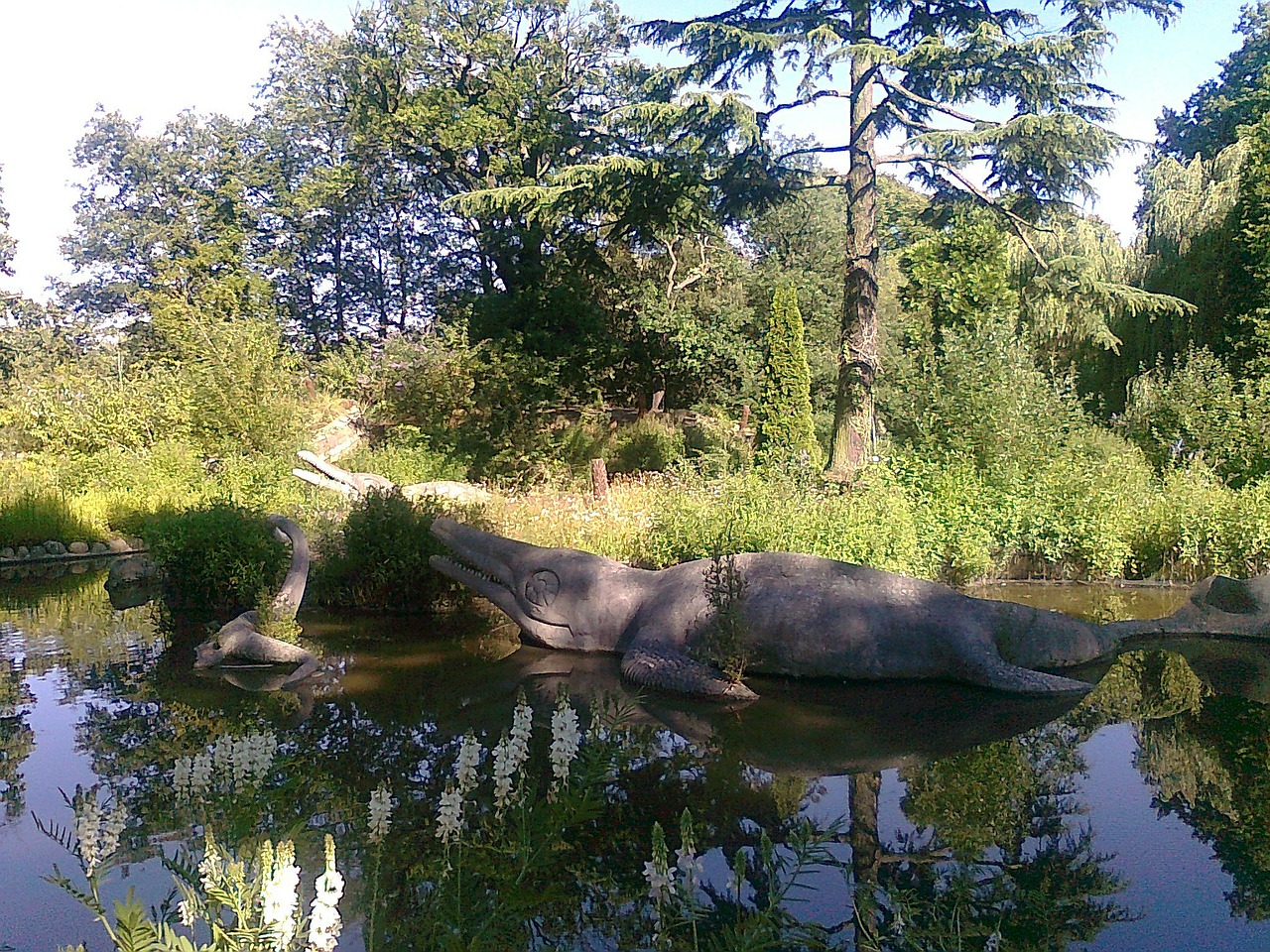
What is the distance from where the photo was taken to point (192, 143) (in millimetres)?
35656

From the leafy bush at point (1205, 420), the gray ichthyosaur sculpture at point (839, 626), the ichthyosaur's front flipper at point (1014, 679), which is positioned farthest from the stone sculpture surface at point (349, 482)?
the leafy bush at point (1205, 420)

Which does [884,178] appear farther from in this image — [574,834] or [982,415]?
[574,834]

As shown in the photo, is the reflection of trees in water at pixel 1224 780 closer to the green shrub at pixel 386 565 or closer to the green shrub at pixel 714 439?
the green shrub at pixel 386 565

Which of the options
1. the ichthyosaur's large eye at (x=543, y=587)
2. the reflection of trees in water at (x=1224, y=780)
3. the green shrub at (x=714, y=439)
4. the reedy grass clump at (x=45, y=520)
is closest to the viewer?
the reflection of trees in water at (x=1224, y=780)

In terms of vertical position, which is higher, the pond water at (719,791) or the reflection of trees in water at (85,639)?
the pond water at (719,791)

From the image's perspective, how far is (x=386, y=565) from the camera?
30.9ft

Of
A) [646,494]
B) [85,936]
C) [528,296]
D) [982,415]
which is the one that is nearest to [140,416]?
[528,296]

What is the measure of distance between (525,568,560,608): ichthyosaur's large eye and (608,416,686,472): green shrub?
13167mm

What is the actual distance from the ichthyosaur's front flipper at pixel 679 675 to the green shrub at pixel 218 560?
12.8 feet

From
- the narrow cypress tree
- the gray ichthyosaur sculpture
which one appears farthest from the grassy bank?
the narrow cypress tree

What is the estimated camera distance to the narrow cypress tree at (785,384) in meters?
17.6

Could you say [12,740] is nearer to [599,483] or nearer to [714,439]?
[599,483]

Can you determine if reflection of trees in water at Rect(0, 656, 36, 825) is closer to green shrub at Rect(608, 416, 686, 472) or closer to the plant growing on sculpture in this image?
the plant growing on sculpture

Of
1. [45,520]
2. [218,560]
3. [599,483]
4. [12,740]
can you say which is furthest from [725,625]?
[45,520]
